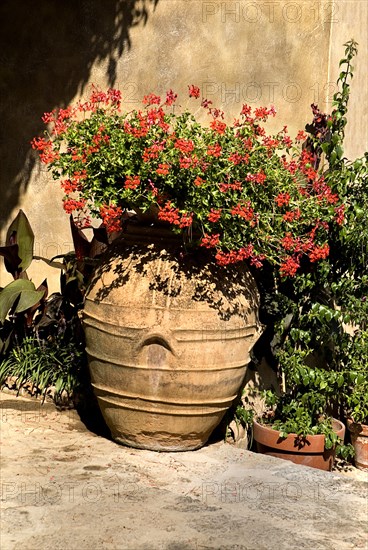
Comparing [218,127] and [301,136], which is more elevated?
[301,136]

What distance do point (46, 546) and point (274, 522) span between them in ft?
3.39

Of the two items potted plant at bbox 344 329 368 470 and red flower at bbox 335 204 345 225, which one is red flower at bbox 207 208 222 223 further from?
potted plant at bbox 344 329 368 470

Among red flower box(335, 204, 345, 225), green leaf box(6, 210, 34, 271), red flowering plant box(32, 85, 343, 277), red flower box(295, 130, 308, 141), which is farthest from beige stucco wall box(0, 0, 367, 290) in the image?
red flowering plant box(32, 85, 343, 277)

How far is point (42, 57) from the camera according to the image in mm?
6664

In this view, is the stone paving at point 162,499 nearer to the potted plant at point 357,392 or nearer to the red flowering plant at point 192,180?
the potted plant at point 357,392

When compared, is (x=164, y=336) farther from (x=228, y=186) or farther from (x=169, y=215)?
(x=228, y=186)

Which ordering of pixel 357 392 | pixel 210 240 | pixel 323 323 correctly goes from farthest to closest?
1. pixel 357 392
2. pixel 323 323
3. pixel 210 240

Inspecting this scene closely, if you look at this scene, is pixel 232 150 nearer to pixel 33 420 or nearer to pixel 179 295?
pixel 179 295

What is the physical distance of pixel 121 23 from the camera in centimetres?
636

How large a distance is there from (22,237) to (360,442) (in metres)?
2.62

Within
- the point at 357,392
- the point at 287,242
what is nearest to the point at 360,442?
the point at 357,392

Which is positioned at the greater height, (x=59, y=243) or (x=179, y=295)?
(x=59, y=243)

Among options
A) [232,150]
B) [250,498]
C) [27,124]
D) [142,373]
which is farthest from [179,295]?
[27,124]

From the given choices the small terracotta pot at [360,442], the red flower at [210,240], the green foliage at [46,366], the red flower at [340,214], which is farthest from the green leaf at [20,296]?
the small terracotta pot at [360,442]
